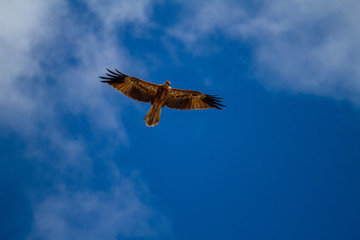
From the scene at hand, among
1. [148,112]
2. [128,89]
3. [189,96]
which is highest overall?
[189,96]

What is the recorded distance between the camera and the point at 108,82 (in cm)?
1234

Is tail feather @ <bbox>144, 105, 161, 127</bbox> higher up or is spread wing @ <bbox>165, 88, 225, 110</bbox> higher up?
spread wing @ <bbox>165, 88, 225, 110</bbox>

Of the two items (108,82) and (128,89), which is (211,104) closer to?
(128,89)

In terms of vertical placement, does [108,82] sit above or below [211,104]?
below

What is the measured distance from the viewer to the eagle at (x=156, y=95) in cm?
1238

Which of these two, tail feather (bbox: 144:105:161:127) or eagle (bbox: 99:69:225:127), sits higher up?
eagle (bbox: 99:69:225:127)

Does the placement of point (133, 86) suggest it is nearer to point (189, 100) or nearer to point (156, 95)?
point (156, 95)

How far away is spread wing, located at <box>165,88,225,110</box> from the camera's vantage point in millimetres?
13148

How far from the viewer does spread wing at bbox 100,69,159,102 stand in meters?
12.4

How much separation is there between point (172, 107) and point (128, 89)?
2042mm

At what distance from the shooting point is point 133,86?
12.7 metres

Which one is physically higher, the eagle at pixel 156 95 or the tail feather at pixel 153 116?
the eagle at pixel 156 95

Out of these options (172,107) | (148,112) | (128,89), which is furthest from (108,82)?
(172,107)

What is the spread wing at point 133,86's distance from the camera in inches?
489
